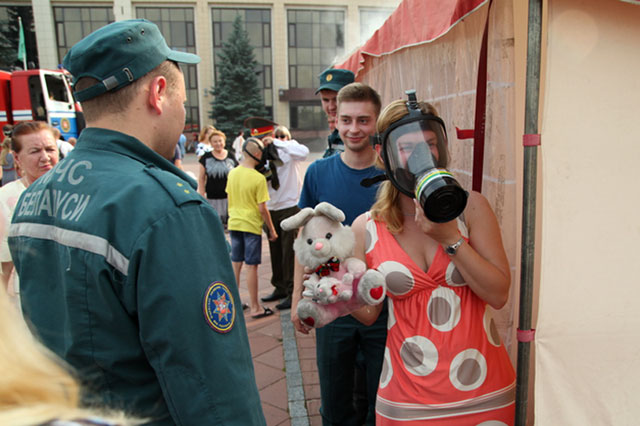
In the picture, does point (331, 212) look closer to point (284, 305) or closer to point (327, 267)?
point (327, 267)

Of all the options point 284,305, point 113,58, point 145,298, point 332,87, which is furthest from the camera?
point 284,305

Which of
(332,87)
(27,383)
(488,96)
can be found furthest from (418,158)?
(332,87)

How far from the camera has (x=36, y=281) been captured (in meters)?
1.17

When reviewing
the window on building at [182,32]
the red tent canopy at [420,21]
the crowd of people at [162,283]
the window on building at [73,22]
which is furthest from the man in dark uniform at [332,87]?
the window on building at [73,22]

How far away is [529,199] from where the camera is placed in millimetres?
1572

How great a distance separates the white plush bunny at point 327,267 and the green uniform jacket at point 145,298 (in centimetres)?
54

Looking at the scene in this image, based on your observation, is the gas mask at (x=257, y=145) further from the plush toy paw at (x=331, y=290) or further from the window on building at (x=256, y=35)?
the window on building at (x=256, y=35)

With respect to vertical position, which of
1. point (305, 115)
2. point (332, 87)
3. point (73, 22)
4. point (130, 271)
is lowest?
point (130, 271)

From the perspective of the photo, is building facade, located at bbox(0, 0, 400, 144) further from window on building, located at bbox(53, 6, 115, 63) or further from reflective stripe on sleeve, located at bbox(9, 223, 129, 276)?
reflective stripe on sleeve, located at bbox(9, 223, 129, 276)

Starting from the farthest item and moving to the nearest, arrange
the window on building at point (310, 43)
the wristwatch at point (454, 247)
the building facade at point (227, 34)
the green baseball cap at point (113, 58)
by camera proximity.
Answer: the window on building at point (310, 43) < the building facade at point (227, 34) < the wristwatch at point (454, 247) < the green baseball cap at point (113, 58)

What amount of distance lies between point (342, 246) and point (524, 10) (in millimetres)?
1248

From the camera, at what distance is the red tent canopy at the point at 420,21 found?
6.69 ft

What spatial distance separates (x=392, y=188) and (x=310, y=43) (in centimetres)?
3847

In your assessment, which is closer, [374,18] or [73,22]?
[374,18]
